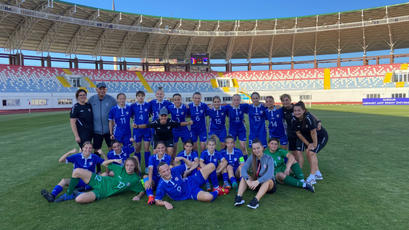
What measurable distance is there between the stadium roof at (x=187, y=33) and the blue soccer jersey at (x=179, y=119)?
104ft

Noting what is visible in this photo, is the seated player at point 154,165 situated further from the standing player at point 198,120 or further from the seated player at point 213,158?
the standing player at point 198,120

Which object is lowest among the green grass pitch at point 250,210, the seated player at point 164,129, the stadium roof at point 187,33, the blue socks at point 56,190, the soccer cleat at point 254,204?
the green grass pitch at point 250,210

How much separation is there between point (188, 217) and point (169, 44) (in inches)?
1655

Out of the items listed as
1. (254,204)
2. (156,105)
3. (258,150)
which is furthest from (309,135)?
(156,105)

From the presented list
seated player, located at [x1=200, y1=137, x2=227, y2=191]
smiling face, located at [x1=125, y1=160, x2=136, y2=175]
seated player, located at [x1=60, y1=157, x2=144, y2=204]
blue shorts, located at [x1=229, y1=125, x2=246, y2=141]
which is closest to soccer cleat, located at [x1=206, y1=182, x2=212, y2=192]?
seated player, located at [x1=200, y1=137, x2=227, y2=191]

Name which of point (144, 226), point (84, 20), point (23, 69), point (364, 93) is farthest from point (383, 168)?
point (23, 69)

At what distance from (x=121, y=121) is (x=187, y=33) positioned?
3545 cm

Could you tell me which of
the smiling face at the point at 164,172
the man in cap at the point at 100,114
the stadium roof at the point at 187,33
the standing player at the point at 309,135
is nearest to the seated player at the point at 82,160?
the man in cap at the point at 100,114

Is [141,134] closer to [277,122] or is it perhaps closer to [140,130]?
[140,130]

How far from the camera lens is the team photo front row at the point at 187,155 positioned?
13.3 ft

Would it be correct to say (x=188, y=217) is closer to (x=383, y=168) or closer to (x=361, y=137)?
(x=383, y=168)

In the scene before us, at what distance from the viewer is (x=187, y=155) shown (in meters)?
5.09

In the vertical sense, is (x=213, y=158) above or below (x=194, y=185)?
above

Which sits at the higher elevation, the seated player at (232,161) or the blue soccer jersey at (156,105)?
the blue soccer jersey at (156,105)
